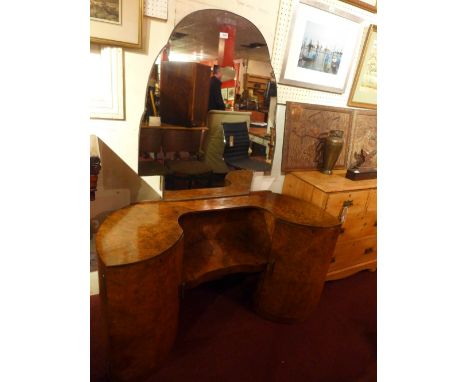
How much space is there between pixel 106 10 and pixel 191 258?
1342 millimetres

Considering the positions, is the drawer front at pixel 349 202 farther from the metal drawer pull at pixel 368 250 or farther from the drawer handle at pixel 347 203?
the metal drawer pull at pixel 368 250

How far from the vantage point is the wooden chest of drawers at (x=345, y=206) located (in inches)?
74.7

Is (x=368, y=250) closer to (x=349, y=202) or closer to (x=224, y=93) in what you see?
(x=349, y=202)

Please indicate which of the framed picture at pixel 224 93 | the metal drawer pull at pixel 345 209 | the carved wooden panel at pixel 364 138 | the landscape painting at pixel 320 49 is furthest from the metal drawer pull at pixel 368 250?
the framed picture at pixel 224 93

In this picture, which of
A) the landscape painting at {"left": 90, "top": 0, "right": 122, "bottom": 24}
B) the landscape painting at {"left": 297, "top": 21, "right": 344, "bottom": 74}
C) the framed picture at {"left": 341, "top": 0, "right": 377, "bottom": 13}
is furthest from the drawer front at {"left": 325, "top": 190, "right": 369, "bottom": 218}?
the landscape painting at {"left": 90, "top": 0, "right": 122, "bottom": 24}

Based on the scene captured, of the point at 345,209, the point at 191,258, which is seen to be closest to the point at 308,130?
the point at 345,209

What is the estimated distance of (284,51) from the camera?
5.74 feet

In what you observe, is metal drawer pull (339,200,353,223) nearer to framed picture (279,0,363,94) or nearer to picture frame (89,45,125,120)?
framed picture (279,0,363,94)

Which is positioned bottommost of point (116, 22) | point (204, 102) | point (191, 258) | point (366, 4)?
point (191, 258)

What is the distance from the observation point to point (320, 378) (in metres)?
1.50

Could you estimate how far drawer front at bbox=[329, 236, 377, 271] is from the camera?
2.14m

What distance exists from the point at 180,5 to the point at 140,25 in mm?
248
